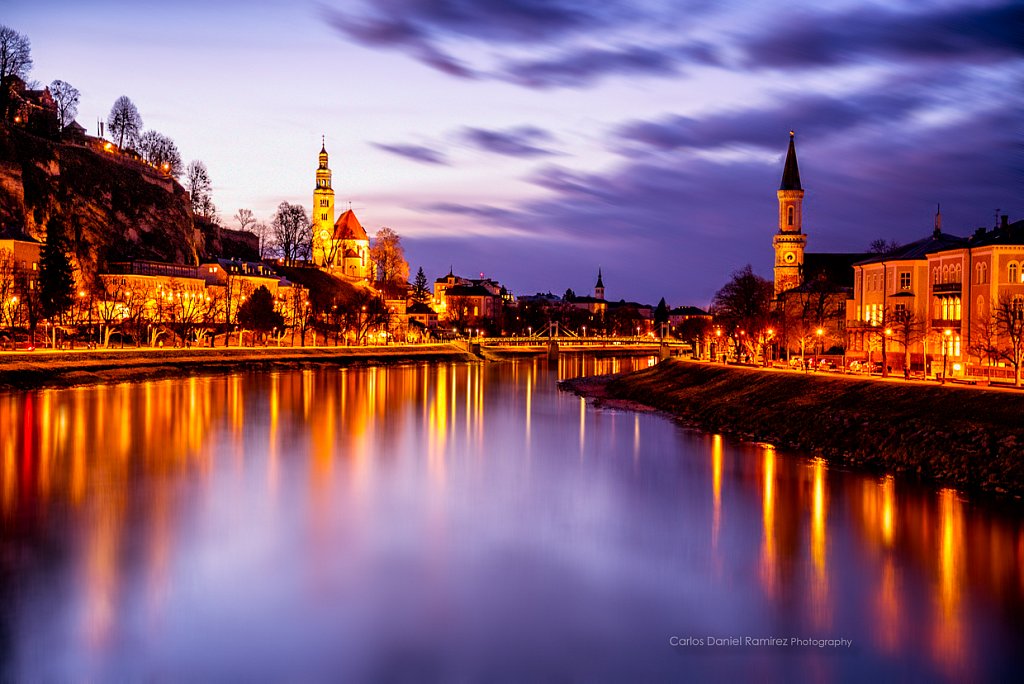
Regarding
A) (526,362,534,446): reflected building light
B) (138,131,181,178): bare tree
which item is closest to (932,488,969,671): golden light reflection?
(526,362,534,446): reflected building light

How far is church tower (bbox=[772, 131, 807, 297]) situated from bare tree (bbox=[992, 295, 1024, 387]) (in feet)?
201

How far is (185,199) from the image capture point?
127m

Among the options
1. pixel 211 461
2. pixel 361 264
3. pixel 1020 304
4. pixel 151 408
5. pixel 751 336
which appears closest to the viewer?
pixel 211 461

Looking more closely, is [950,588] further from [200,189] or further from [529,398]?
[200,189]

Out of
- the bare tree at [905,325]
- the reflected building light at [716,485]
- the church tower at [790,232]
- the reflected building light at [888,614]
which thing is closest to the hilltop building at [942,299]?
the bare tree at [905,325]

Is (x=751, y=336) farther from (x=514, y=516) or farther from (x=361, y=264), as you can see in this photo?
(x=361, y=264)

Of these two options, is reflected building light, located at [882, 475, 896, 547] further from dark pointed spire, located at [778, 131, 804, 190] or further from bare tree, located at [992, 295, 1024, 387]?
dark pointed spire, located at [778, 131, 804, 190]

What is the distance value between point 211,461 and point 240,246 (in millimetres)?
124805

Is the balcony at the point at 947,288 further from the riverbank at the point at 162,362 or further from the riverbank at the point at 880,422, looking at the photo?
the riverbank at the point at 162,362

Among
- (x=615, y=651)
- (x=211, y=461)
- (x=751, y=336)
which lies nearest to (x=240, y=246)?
(x=751, y=336)

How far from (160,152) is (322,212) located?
3444 centimetres

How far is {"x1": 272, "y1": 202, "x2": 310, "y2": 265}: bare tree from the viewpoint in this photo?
539 ft

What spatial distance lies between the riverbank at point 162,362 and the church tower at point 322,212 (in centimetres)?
6594

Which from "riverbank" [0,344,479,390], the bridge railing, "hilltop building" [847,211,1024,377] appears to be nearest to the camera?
"hilltop building" [847,211,1024,377]
